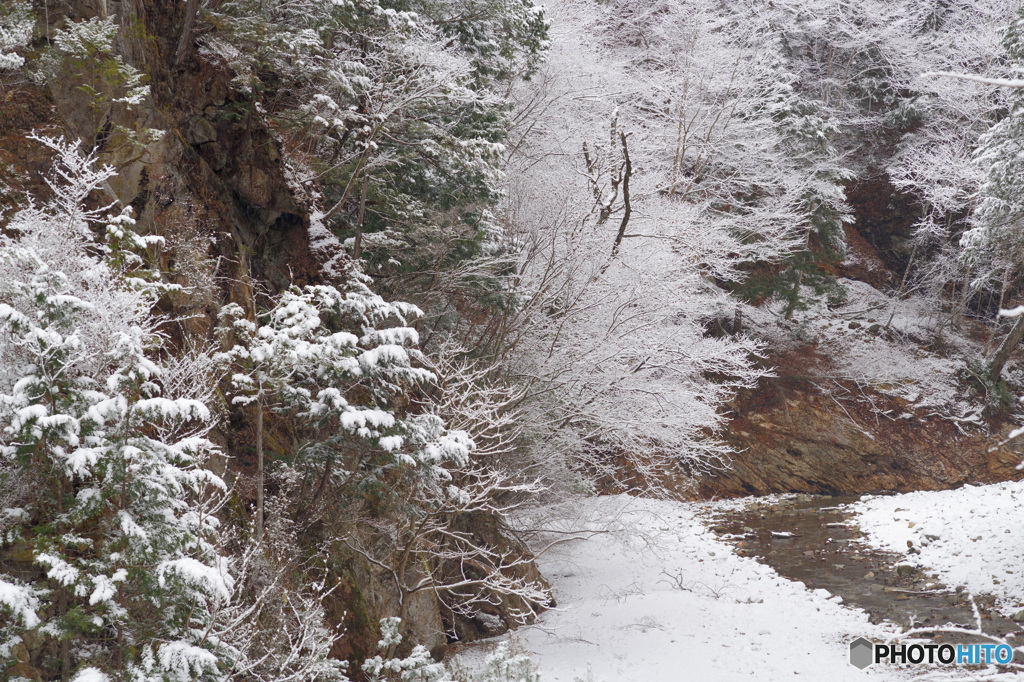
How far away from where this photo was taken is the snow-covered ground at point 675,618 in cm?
749

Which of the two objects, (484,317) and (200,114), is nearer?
(200,114)

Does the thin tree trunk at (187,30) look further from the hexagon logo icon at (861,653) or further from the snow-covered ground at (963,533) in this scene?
the snow-covered ground at (963,533)

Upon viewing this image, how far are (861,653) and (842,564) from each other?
340 centimetres

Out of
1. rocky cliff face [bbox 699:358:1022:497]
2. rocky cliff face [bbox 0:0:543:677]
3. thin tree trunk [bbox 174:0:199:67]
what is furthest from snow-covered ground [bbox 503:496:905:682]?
thin tree trunk [bbox 174:0:199:67]

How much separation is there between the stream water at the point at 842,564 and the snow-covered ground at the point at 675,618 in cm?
43

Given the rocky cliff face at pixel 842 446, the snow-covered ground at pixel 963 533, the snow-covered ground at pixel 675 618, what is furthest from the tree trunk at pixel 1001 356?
the snow-covered ground at pixel 675 618

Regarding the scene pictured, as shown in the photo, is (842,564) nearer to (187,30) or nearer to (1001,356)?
(1001,356)

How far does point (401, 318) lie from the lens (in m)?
5.85

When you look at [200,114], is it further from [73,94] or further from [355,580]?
[355,580]

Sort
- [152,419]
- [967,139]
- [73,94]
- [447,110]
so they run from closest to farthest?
1. [152,419]
2. [73,94]
3. [447,110]
4. [967,139]

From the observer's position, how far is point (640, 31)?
57.0 ft

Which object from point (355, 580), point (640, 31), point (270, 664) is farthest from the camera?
point (640, 31)

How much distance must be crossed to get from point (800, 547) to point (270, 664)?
393 inches

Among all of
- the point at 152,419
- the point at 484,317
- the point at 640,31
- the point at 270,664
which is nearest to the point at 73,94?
the point at 152,419
